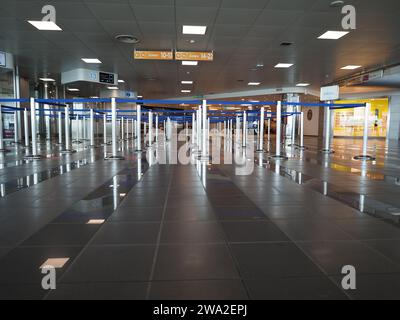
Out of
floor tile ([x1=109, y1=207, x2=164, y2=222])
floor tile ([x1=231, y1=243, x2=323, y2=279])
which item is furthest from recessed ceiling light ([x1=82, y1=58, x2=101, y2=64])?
floor tile ([x1=231, y1=243, x2=323, y2=279])

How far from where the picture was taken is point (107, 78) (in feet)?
62.4

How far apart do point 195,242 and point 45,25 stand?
33.4 feet

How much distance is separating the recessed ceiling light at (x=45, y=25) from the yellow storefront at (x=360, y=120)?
3033cm

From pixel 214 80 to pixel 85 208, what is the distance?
19.3m

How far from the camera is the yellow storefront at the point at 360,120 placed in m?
33.2

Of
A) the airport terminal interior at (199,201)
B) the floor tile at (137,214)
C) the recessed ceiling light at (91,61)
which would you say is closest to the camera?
the airport terminal interior at (199,201)

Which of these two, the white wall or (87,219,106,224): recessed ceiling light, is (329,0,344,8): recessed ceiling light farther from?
the white wall

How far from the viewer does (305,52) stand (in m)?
13.8

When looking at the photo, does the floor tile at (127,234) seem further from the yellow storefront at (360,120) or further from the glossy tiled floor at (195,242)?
the yellow storefront at (360,120)

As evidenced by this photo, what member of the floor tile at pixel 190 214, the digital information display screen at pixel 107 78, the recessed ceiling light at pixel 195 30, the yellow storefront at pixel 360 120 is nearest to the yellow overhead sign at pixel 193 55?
the recessed ceiling light at pixel 195 30

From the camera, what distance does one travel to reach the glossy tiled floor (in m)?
2.16

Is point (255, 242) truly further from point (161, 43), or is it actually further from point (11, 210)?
point (161, 43)
